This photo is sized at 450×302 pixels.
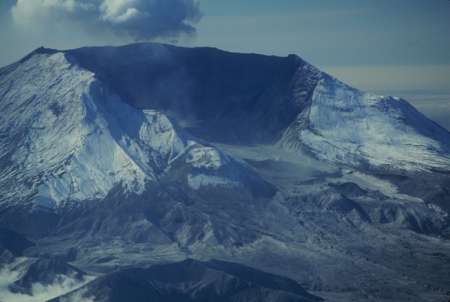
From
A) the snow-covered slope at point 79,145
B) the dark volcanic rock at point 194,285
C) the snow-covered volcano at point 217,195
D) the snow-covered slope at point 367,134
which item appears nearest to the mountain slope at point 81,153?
the snow-covered slope at point 79,145

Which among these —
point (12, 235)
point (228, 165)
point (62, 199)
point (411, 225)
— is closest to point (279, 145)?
point (228, 165)

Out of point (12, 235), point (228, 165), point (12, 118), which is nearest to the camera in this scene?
point (12, 235)

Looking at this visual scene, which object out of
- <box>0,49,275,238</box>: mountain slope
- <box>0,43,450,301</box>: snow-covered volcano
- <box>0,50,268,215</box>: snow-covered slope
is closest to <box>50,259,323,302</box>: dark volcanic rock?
<box>0,43,450,301</box>: snow-covered volcano

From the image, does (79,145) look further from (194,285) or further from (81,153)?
(194,285)

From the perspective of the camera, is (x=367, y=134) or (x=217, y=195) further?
(x=367, y=134)

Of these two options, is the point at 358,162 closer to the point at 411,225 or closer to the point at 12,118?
the point at 411,225

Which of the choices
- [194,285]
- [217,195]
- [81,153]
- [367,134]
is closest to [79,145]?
[81,153]
